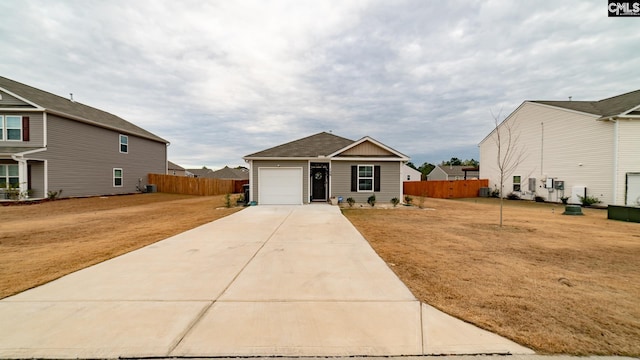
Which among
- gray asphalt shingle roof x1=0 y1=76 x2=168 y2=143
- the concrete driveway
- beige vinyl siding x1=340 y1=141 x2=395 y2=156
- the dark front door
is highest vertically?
gray asphalt shingle roof x1=0 y1=76 x2=168 y2=143

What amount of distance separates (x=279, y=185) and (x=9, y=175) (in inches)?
674

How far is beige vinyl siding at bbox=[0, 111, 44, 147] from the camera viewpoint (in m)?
16.2

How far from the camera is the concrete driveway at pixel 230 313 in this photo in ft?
8.23

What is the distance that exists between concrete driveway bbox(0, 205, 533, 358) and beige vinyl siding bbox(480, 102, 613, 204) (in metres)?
20.1

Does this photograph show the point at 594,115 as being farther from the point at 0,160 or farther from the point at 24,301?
the point at 0,160

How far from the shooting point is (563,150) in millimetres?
18516

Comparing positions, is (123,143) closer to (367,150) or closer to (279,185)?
(279,185)

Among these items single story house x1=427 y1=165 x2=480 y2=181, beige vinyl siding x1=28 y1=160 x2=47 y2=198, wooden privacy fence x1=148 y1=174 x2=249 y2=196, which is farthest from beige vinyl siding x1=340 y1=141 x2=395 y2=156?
single story house x1=427 y1=165 x2=480 y2=181

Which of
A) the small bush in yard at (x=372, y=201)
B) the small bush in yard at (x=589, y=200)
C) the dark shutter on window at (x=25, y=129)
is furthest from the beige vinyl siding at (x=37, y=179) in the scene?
the small bush in yard at (x=589, y=200)

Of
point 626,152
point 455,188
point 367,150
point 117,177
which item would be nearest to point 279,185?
point 367,150

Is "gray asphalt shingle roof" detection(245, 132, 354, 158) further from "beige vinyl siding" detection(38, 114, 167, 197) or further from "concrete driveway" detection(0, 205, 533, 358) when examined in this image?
"beige vinyl siding" detection(38, 114, 167, 197)

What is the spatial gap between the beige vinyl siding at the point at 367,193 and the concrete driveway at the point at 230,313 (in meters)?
10.9

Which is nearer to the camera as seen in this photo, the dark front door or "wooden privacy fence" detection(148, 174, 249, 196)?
the dark front door

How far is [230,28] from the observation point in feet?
42.0
